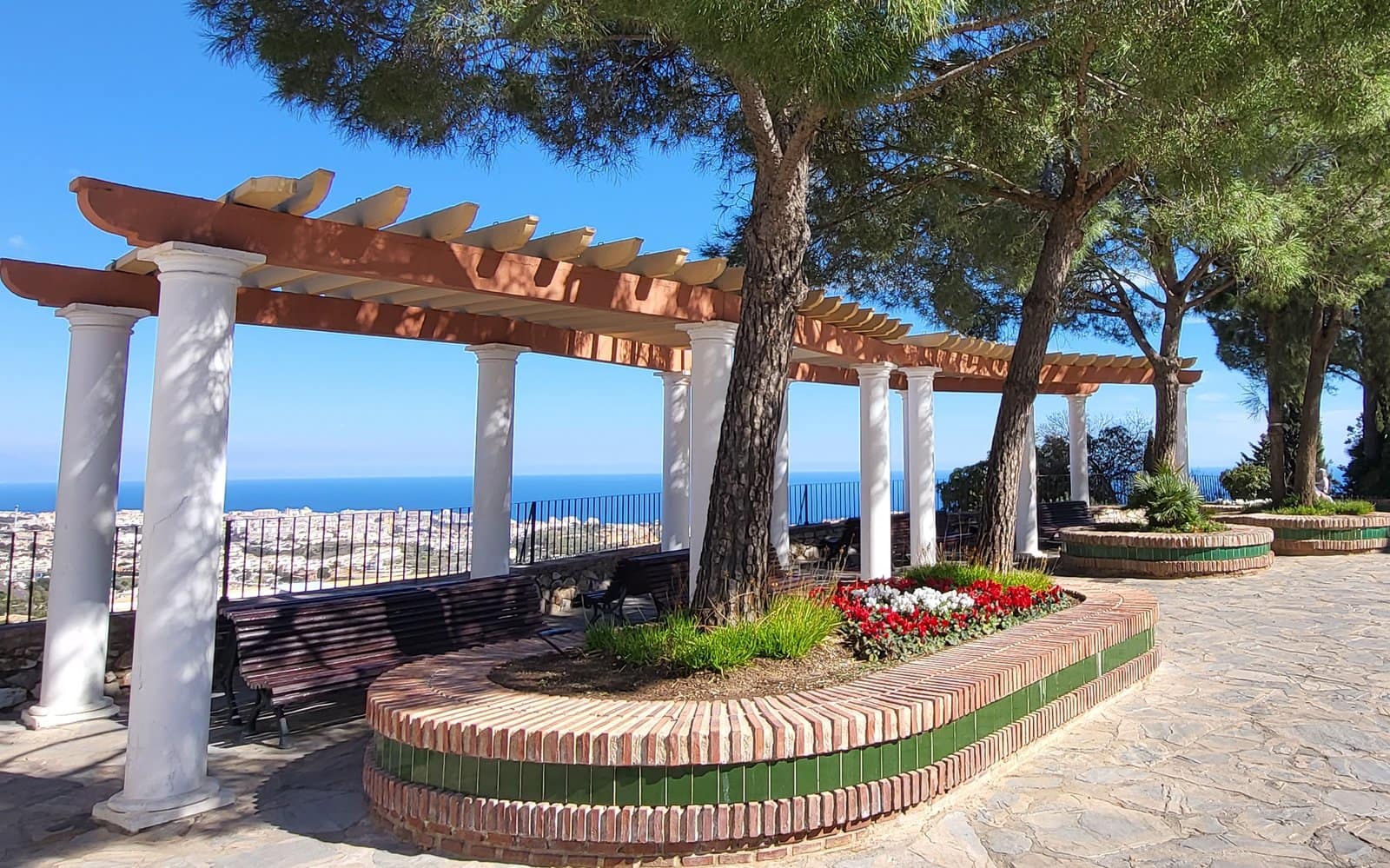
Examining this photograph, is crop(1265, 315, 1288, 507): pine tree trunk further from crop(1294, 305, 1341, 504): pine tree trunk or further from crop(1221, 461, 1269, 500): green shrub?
crop(1221, 461, 1269, 500): green shrub

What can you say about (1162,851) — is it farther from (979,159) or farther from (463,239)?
(979,159)

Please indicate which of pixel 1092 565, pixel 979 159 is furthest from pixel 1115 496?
pixel 979 159

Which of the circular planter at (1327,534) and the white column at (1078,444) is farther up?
the white column at (1078,444)

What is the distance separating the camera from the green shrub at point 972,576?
6.93 m

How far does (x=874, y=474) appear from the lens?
949 centimetres

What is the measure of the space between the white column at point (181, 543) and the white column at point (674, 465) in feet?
21.8

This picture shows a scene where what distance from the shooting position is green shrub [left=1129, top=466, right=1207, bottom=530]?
1154 cm

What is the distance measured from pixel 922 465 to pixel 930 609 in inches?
186

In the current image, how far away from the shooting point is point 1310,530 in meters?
12.9

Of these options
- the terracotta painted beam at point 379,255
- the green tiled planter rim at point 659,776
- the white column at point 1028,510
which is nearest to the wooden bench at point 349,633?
the green tiled planter rim at point 659,776

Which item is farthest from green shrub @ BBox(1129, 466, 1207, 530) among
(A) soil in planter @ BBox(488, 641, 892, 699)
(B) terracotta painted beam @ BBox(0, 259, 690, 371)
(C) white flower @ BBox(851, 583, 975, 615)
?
(A) soil in planter @ BBox(488, 641, 892, 699)

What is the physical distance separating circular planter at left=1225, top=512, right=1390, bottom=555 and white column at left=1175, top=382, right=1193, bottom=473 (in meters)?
2.26

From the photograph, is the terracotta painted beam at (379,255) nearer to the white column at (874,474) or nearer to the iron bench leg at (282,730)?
the iron bench leg at (282,730)

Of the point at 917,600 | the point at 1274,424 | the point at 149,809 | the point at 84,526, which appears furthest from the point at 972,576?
the point at 1274,424
